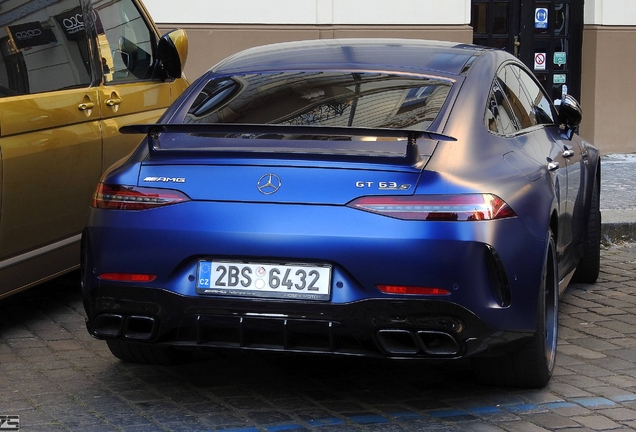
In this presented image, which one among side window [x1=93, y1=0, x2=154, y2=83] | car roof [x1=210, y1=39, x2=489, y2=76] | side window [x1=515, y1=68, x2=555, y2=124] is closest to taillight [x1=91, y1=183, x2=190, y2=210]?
car roof [x1=210, y1=39, x2=489, y2=76]

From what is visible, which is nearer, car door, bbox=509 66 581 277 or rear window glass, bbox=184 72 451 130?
rear window glass, bbox=184 72 451 130

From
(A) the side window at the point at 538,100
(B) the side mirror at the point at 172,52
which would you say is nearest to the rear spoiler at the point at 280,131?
(A) the side window at the point at 538,100

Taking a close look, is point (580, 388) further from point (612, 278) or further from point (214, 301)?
point (612, 278)

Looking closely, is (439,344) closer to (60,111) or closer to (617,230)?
(60,111)

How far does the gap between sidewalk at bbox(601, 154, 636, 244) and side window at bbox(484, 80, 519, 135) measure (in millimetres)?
3633

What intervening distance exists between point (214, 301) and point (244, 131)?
68 cm

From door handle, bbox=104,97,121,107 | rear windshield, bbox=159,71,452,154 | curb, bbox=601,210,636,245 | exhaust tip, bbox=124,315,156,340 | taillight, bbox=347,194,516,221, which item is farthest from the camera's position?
curb, bbox=601,210,636,245

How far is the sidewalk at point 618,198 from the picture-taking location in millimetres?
8430

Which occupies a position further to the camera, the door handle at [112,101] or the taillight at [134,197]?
the door handle at [112,101]

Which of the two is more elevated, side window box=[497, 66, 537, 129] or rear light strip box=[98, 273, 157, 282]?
side window box=[497, 66, 537, 129]

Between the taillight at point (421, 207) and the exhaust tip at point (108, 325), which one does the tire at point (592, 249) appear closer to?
the taillight at point (421, 207)

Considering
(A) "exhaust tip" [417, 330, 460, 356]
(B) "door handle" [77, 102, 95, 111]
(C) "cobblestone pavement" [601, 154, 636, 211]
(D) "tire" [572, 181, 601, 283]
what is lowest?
(C) "cobblestone pavement" [601, 154, 636, 211]

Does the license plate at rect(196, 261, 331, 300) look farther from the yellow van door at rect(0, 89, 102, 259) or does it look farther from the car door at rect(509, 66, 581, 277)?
the yellow van door at rect(0, 89, 102, 259)

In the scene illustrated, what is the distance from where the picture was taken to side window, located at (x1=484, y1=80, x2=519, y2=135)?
15.2ft
